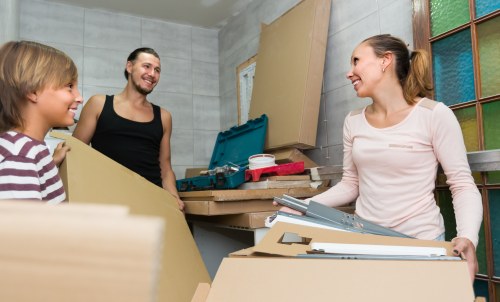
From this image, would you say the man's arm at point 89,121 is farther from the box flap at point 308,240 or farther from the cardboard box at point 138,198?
the box flap at point 308,240

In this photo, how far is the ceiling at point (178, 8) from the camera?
3193mm

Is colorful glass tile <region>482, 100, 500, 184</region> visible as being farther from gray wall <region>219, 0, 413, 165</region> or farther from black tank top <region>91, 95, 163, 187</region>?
black tank top <region>91, 95, 163, 187</region>

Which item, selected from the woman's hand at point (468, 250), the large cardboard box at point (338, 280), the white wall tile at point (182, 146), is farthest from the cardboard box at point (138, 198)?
the white wall tile at point (182, 146)

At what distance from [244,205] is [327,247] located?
3.49ft

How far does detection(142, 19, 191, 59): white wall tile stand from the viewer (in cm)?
346

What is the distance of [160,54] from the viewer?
3.45 m

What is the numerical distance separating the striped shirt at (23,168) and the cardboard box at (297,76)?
1370 millimetres

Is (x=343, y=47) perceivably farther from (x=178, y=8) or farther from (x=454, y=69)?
(x=178, y=8)

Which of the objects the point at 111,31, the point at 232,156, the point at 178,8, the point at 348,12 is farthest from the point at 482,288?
the point at 111,31

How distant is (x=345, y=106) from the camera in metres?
2.12

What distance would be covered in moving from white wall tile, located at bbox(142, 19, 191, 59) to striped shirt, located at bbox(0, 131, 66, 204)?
2.68 m

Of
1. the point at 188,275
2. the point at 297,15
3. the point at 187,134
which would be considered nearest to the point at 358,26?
the point at 297,15

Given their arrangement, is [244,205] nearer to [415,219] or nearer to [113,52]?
[415,219]

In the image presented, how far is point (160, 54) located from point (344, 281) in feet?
10.4
